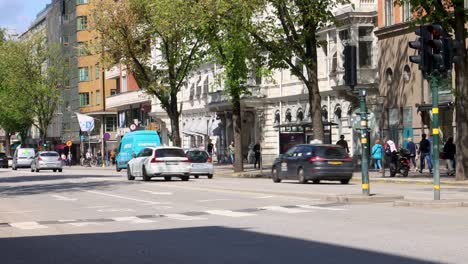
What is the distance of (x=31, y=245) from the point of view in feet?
50.3

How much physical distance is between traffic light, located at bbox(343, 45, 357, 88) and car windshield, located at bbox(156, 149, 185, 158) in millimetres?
9549

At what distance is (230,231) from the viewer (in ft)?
55.6

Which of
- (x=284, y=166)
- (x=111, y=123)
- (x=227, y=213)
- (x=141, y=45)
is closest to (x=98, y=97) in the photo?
(x=111, y=123)

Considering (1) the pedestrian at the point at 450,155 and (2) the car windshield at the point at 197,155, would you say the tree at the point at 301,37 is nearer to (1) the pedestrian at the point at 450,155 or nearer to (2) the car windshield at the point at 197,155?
(1) the pedestrian at the point at 450,155

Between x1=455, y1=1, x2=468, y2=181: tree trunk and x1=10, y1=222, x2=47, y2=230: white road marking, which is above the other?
x1=455, y1=1, x2=468, y2=181: tree trunk

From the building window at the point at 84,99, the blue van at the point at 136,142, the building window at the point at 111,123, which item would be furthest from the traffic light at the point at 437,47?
the building window at the point at 84,99

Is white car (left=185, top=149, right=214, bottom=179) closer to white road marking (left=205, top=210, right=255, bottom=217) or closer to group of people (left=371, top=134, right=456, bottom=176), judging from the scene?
group of people (left=371, top=134, right=456, bottom=176)

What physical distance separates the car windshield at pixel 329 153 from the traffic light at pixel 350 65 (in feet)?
33.3

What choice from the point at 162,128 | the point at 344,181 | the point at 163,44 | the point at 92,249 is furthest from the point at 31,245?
the point at 162,128

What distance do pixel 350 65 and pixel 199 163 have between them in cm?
921

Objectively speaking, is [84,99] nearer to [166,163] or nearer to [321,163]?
[166,163]

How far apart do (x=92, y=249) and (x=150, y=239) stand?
5.12 ft

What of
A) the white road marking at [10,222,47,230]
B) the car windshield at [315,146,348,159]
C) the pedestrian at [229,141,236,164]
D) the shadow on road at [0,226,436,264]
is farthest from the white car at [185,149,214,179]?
the shadow on road at [0,226,436,264]

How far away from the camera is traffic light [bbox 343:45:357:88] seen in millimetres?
47500
